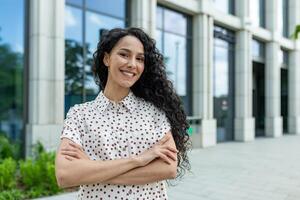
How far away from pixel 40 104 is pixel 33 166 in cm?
317

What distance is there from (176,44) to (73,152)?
14.6m

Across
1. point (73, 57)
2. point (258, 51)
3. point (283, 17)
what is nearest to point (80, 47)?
point (73, 57)

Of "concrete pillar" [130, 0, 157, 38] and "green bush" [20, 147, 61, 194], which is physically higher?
"concrete pillar" [130, 0, 157, 38]

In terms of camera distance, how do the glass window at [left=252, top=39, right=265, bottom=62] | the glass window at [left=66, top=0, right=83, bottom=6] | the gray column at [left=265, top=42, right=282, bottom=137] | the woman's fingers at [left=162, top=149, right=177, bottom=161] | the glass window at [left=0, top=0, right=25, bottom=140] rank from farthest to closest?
the gray column at [left=265, top=42, right=282, bottom=137] → the glass window at [left=252, top=39, right=265, bottom=62] → the glass window at [left=66, top=0, right=83, bottom=6] → the glass window at [left=0, top=0, right=25, bottom=140] → the woman's fingers at [left=162, top=149, right=177, bottom=161]

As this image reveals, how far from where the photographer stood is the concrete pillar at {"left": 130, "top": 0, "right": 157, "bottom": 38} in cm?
1334

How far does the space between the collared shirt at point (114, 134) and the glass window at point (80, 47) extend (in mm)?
9278

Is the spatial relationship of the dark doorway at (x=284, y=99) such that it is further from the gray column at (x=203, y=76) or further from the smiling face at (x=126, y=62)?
the smiling face at (x=126, y=62)

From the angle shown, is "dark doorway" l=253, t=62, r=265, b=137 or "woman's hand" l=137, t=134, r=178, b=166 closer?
"woman's hand" l=137, t=134, r=178, b=166

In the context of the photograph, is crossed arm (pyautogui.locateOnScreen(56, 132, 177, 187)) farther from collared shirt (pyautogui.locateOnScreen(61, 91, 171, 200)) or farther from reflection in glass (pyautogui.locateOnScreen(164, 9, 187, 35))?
reflection in glass (pyautogui.locateOnScreen(164, 9, 187, 35))

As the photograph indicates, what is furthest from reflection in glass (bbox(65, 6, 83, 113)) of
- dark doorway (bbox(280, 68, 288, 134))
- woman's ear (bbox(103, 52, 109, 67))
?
dark doorway (bbox(280, 68, 288, 134))

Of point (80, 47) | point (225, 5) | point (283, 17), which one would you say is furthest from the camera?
point (283, 17)

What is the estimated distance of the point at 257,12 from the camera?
70.6 feet

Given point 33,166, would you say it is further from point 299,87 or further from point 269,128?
point 299,87

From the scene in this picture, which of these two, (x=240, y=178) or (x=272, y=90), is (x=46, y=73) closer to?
(x=240, y=178)
